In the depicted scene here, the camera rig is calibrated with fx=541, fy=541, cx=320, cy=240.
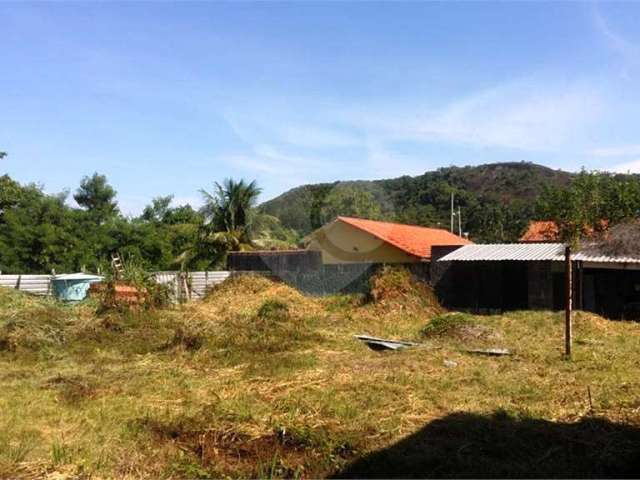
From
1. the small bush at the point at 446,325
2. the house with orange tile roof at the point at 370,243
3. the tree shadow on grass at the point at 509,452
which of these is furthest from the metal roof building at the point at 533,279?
the tree shadow on grass at the point at 509,452

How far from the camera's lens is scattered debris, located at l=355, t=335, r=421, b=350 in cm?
991

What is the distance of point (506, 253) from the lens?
15.8 metres

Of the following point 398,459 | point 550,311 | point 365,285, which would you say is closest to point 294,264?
point 365,285

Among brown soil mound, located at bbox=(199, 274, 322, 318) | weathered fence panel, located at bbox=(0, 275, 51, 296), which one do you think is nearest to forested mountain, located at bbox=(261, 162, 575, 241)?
brown soil mound, located at bbox=(199, 274, 322, 318)

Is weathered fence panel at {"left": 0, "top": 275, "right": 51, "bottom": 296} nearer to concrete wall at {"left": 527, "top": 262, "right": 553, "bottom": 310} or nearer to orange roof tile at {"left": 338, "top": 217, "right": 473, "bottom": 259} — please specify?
orange roof tile at {"left": 338, "top": 217, "right": 473, "bottom": 259}

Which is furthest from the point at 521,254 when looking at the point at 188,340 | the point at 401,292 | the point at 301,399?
the point at 301,399

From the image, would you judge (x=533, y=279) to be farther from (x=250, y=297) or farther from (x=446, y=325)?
(x=250, y=297)

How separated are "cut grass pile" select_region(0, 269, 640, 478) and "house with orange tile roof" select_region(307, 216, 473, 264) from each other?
310 inches

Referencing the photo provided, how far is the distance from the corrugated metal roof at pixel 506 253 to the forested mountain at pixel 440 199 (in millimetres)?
12771

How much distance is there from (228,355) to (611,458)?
611 centimetres

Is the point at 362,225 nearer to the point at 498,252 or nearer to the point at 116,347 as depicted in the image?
the point at 498,252

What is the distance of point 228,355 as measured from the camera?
29.9ft

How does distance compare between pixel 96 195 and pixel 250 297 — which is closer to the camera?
pixel 250 297

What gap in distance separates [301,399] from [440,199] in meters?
43.5
